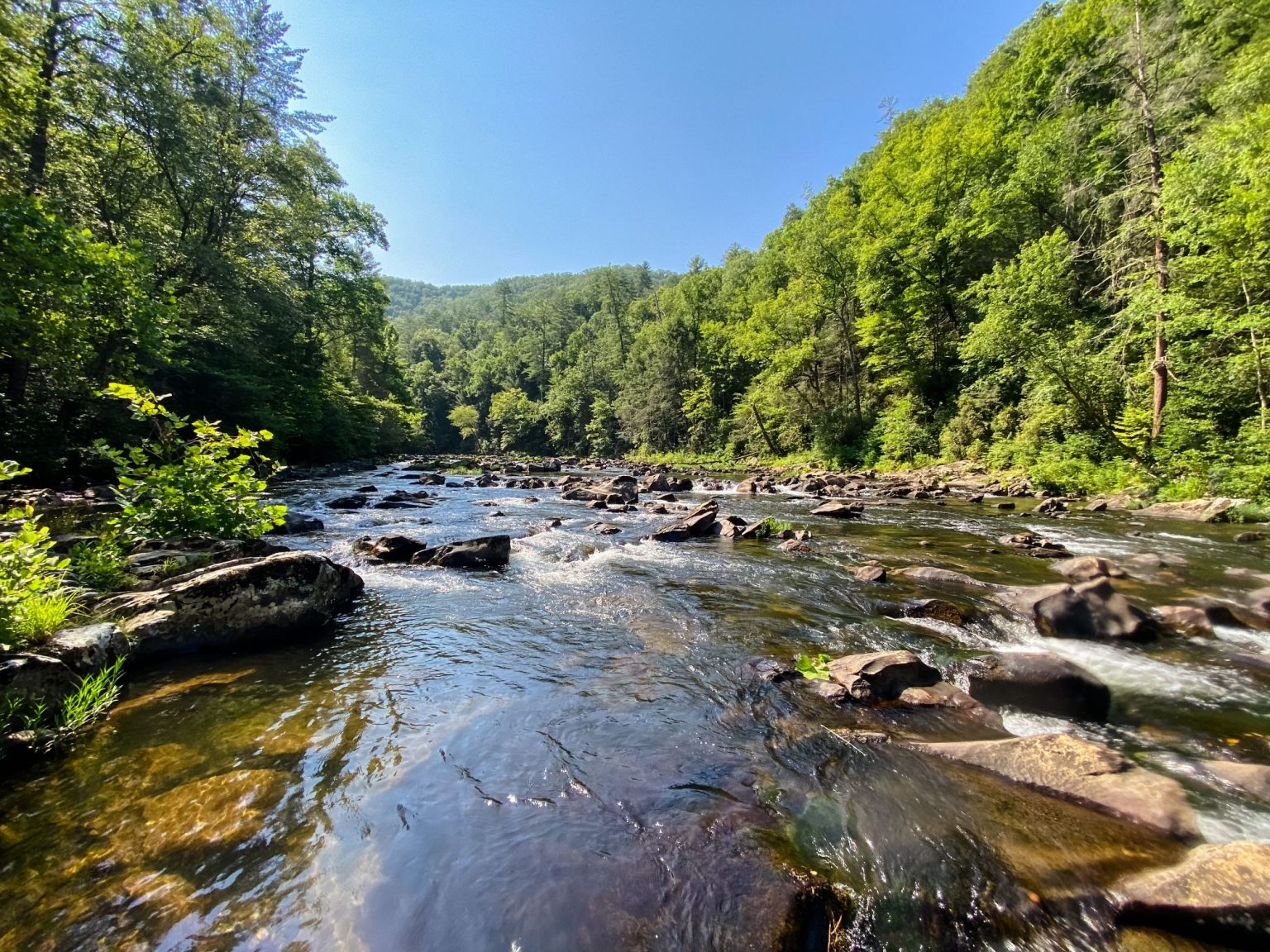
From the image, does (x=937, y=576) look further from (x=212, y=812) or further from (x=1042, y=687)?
(x=212, y=812)

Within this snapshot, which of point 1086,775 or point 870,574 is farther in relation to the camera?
point 870,574

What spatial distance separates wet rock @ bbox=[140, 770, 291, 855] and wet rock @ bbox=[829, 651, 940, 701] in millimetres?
5207

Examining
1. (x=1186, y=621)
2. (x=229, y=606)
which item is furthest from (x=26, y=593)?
(x=1186, y=621)

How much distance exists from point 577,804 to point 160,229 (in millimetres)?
29429

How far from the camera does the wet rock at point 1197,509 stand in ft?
43.8

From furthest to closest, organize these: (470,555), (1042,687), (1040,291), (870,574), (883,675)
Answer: (1040,291) → (470,555) → (870,574) → (883,675) → (1042,687)

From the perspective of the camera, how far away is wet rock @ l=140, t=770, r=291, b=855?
3182 mm

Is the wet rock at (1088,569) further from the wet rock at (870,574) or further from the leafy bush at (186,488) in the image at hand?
the leafy bush at (186,488)

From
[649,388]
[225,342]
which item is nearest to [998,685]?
[225,342]

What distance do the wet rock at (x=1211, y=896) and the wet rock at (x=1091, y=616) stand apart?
429 cm

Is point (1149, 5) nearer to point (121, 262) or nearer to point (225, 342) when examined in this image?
point (121, 262)

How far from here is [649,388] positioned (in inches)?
2367

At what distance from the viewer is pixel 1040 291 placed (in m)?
18.3

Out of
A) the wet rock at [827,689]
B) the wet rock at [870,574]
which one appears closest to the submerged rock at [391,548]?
the wet rock at [827,689]
